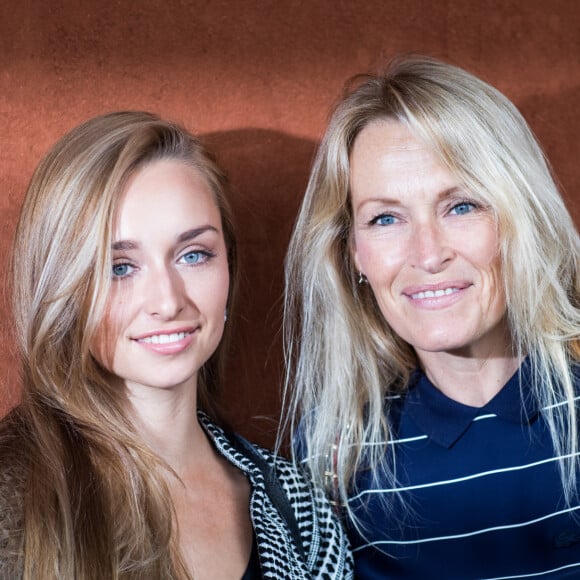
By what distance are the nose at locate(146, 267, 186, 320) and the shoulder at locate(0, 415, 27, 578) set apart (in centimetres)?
34

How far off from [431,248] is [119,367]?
66 cm

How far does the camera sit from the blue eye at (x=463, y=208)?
2.13 metres

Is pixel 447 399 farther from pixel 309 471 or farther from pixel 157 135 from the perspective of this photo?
pixel 157 135

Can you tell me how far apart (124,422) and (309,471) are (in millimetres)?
525

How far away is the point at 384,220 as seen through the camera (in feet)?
7.20

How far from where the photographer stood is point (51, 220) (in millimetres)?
1955

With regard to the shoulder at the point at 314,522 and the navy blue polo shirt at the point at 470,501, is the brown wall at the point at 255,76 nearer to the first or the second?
the shoulder at the point at 314,522

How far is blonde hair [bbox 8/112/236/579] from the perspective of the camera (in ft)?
6.17

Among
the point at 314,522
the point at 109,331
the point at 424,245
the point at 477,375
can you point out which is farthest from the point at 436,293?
the point at 109,331

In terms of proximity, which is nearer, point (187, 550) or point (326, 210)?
point (187, 550)

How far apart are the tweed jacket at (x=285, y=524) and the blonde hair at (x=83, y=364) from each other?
0.10 metres

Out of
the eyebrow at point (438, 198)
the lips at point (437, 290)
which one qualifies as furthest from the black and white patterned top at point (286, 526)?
the eyebrow at point (438, 198)

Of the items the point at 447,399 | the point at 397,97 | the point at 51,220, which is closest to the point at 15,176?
the point at 51,220

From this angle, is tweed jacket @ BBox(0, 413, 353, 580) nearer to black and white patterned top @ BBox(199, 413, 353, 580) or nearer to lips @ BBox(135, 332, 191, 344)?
black and white patterned top @ BBox(199, 413, 353, 580)
